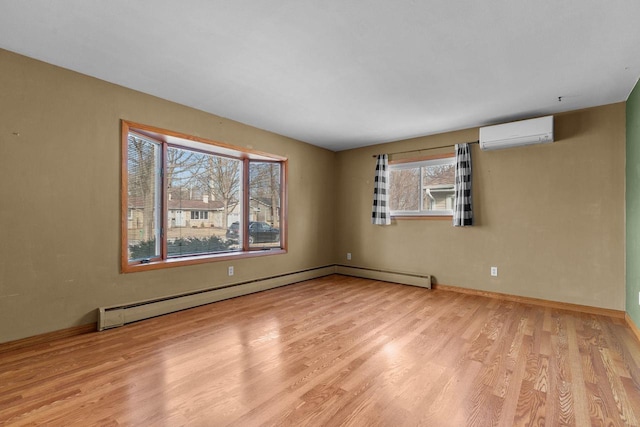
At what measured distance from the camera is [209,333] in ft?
9.12

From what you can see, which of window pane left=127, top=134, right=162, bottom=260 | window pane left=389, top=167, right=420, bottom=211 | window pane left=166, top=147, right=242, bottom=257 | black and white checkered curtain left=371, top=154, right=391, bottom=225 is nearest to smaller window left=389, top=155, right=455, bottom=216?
window pane left=389, top=167, right=420, bottom=211

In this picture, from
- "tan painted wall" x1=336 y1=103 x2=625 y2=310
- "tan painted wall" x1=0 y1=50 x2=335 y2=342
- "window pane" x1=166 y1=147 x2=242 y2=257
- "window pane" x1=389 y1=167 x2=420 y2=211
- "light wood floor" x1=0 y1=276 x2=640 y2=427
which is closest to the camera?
"light wood floor" x1=0 y1=276 x2=640 y2=427

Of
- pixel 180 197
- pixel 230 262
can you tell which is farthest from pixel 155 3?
pixel 230 262

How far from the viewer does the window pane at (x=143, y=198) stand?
326 centimetres

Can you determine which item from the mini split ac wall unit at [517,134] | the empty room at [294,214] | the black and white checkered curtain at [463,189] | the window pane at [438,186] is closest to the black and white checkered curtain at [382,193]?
the empty room at [294,214]

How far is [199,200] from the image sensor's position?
4.11 meters

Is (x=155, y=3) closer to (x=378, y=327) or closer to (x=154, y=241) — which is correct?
(x=154, y=241)

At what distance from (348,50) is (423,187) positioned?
298 cm

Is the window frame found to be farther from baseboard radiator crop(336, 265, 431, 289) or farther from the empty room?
baseboard radiator crop(336, 265, 431, 289)

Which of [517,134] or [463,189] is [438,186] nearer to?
[463,189]

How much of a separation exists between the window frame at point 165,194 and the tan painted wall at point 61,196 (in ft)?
0.21

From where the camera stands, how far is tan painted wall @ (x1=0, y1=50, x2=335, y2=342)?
2.44 metres

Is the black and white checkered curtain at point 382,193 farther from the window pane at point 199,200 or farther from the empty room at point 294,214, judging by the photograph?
the window pane at point 199,200

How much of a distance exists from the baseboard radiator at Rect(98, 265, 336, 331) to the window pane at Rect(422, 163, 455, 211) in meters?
2.44
